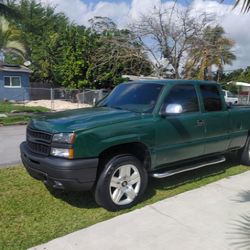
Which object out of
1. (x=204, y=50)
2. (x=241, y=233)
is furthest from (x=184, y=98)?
(x=204, y=50)

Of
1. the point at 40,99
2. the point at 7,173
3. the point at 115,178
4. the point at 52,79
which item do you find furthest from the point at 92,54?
the point at 115,178

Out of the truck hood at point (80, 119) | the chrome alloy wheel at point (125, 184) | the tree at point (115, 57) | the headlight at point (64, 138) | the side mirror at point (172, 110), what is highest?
the tree at point (115, 57)

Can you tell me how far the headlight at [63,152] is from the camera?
4574mm

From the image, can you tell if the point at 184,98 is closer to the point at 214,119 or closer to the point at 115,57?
the point at 214,119

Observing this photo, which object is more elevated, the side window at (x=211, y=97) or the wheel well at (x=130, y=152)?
the side window at (x=211, y=97)

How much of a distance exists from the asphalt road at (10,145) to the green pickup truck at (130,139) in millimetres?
2629

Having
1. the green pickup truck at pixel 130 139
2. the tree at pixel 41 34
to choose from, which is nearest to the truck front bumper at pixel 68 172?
the green pickup truck at pixel 130 139

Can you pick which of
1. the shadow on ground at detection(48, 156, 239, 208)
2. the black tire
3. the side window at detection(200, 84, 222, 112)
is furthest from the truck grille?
the black tire

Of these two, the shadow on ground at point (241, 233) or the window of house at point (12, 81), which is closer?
the shadow on ground at point (241, 233)

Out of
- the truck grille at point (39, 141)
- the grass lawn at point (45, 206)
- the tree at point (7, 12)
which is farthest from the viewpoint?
the tree at point (7, 12)

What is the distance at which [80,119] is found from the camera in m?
4.96

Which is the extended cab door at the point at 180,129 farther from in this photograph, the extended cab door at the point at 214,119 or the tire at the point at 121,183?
the tire at the point at 121,183

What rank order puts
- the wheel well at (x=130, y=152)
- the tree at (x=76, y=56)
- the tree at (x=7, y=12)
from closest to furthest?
the wheel well at (x=130, y=152) < the tree at (x=7, y=12) < the tree at (x=76, y=56)

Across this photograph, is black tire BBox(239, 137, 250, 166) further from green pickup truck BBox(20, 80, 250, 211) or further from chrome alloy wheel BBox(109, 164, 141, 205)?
chrome alloy wheel BBox(109, 164, 141, 205)
